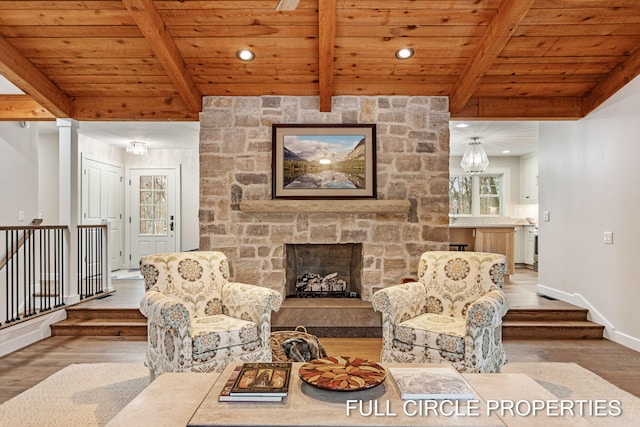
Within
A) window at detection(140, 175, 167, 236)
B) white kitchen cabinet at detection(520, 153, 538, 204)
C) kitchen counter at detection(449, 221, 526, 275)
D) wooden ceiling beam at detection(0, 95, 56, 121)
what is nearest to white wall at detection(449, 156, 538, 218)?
white kitchen cabinet at detection(520, 153, 538, 204)

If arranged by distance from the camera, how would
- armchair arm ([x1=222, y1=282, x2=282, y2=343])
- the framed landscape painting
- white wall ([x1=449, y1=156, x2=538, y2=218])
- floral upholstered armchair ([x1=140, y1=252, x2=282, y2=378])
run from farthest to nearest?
white wall ([x1=449, y1=156, x2=538, y2=218]) → the framed landscape painting → armchair arm ([x1=222, y1=282, x2=282, y2=343]) → floral upholstered armchair ([x1=140, y1=252, x2=282, y2=378])

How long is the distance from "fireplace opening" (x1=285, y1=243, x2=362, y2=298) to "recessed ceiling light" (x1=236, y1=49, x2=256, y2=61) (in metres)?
1.98

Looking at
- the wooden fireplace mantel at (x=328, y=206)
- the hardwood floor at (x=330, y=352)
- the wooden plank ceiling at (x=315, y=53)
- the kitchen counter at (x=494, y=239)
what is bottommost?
the hardwood floor at (x=330, y=352)

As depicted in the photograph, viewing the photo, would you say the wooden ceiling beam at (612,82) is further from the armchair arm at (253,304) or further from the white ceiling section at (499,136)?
the armchair arm at (253,304)

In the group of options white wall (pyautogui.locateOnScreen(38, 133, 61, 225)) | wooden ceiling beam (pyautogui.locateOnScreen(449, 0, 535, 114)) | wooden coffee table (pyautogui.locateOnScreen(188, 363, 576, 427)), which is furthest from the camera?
white wall (pyautogui.locateOnScreen(38, 133, 61, 225))

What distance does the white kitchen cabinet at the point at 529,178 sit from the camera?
8.41 metres

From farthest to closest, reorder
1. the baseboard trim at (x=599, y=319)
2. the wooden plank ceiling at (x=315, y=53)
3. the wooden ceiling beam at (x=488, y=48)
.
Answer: the baseboard trim at (x=599, y=319) → the wooden plank ceiling at (x=315, y=53) → the wooden ceiling beam at (x=488, y=48)

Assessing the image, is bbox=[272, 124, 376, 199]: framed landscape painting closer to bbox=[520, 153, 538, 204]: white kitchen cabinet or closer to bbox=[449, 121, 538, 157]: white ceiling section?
bbox=[449, 121, 538, 157]: white ceiling section

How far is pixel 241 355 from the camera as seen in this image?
2818 mm

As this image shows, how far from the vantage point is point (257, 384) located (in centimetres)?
178

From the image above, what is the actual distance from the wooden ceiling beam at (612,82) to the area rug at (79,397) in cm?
485

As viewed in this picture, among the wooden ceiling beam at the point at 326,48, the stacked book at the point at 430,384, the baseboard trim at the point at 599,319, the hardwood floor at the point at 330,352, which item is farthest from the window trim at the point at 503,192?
the stacked book at the point at 430,384

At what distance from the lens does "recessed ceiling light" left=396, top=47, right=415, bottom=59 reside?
3.83m

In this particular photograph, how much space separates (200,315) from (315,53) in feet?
8.15
